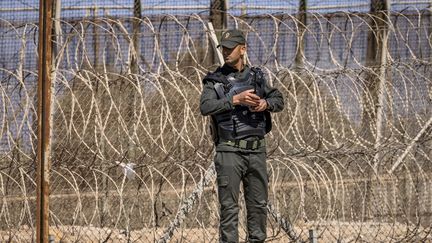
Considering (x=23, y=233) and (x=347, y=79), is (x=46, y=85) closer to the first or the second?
(x=23, y=233)

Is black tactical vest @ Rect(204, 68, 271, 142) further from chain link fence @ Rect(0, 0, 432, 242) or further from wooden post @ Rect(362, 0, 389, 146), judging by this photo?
wooden post @ Rect(362, 0, 389, 146)

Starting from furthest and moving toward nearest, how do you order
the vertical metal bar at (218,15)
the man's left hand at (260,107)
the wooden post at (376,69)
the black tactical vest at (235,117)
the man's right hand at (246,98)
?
the vertical metal bar at (218,15) → the wooden post at (376,69) → the black tactical vest at (235,117) → the man's left hand at (260,107) → the man's right hand at (246,98)

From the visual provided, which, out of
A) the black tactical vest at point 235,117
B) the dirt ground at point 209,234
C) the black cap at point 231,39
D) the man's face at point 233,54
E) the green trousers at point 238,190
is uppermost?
the black cap at point 231,39

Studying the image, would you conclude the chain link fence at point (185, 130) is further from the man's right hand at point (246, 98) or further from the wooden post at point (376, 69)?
the man's right hand at point (246, 98)

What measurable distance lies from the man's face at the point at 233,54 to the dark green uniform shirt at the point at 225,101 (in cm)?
6

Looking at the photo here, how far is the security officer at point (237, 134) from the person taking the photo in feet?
21.3

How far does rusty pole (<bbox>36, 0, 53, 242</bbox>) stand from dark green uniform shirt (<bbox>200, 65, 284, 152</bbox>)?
3.52 ft

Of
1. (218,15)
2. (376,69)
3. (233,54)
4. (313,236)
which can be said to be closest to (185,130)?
(313,236)

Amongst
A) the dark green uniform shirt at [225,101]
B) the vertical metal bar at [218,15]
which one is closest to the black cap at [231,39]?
the dark green uniform shirt at [225,101]

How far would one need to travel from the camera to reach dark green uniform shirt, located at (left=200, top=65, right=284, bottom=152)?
6.35 meters

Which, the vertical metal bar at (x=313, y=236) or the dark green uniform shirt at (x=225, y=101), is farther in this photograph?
the vertical metal bar at (x=313, y=236)

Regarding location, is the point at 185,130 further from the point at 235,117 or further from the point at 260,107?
the point at 260,107

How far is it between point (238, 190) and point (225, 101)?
25.2 inches

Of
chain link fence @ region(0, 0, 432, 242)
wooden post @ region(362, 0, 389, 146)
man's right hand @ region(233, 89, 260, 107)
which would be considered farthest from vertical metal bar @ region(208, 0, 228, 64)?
man's right hand @ region(233, 89, 260, 107)
